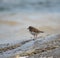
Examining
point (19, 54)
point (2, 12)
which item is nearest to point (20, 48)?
point (19, 54)

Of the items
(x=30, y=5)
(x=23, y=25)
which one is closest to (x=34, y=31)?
(x=23, y=25)

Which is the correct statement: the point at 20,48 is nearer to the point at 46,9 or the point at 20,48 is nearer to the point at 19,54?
the point at 19,54

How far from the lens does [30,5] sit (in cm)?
298

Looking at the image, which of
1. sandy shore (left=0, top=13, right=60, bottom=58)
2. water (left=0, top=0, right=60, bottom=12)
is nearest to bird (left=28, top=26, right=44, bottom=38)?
sandy shore (left=0, top=13, right=60, bottom=58)

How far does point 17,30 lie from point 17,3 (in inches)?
14.2

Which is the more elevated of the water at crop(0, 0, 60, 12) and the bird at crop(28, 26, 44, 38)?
the water at crop(0, 0, 60, 12)

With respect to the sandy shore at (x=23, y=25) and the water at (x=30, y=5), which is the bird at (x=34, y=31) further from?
the water at (x=30, y=5)

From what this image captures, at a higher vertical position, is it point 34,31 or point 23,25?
point 23,25

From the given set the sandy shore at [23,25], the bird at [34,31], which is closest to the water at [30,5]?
the sandy shore at [23,25]

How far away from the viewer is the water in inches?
117

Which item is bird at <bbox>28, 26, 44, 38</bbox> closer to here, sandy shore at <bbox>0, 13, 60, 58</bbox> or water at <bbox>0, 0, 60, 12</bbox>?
sandy shore at <bbox>0, 13, 60, 58</bbox>

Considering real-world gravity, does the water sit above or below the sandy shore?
above

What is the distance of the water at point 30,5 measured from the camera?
2971 mm

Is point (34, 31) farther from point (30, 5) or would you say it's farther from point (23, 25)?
point (30, 5)
